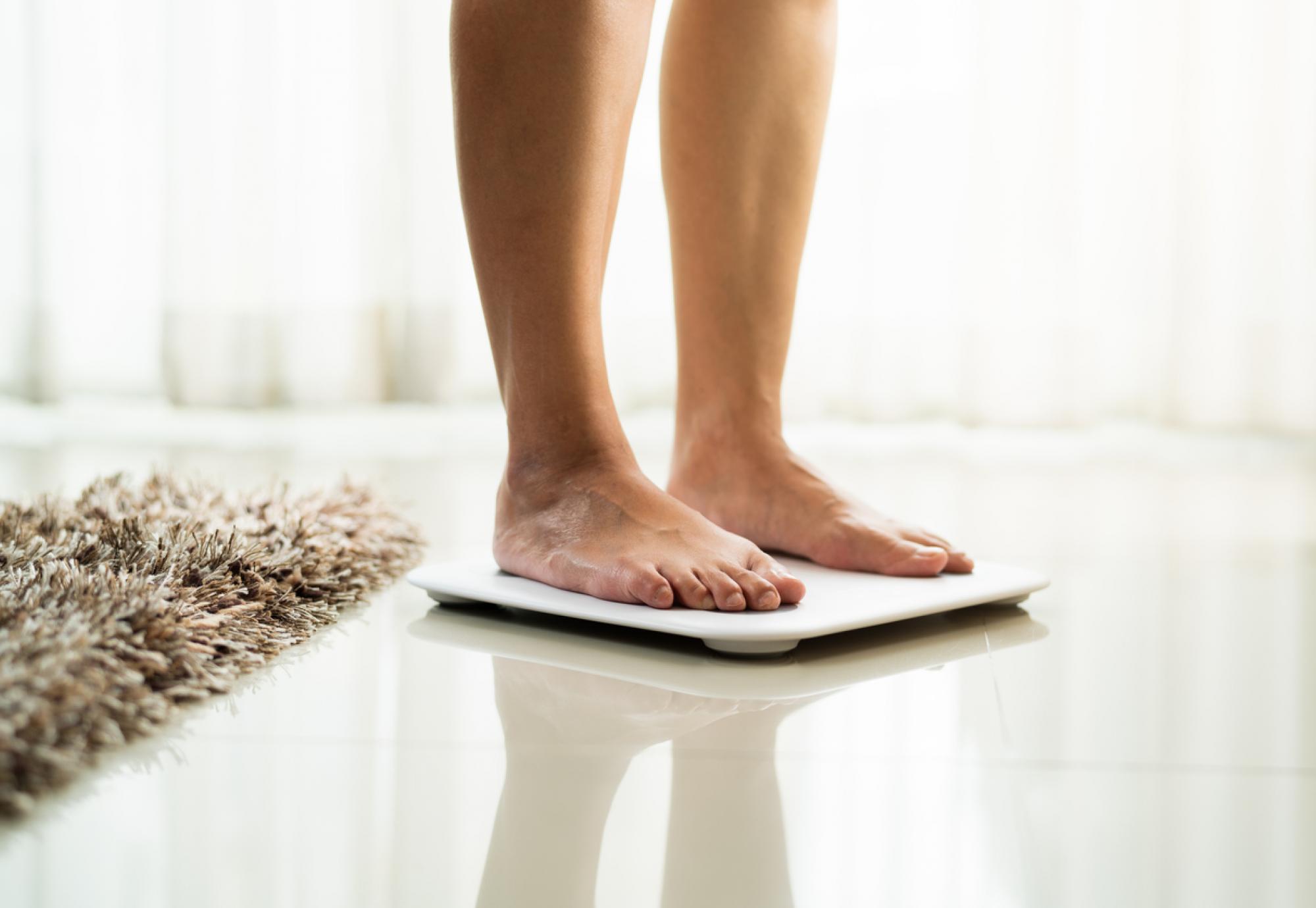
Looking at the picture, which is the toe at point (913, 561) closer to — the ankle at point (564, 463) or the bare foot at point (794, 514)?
the bare foot at point (794, 514)

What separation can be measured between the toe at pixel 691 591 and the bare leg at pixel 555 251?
4 centimetres

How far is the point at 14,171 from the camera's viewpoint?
108 inches

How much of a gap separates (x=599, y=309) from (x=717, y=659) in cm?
29

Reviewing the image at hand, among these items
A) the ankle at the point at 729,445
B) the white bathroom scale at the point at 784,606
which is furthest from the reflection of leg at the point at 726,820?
the ankle at the point at 729,445

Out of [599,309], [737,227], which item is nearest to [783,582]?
[599,309]

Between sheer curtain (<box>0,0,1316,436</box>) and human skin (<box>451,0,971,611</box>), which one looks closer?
human skin (<box>451,0,971,611</box>)

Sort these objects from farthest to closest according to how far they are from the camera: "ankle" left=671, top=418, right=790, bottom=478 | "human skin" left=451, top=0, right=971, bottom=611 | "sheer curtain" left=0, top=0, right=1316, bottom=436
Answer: "sheer curtain" left=0, top=0, right=1316, bottom=436, "ankle" left=671, top=418, right=790, bottom=478, "human skin" left=451, top=0, right=971, bottom=611

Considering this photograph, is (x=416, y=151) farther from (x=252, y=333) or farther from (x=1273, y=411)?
(x=1273, y=411)

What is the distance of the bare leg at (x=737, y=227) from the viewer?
1.08 metres

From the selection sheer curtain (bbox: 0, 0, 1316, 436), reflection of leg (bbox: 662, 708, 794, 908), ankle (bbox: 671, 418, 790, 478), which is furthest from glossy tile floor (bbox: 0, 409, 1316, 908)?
sheer curtain (bbox: 0, 0, 1316, 436)

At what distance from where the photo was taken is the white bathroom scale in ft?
2.55

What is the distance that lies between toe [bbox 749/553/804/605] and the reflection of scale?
3 cm

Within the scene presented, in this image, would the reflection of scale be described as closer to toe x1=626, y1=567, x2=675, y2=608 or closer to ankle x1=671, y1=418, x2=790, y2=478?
toe x1=626, y1=567, x2=675, y2=608

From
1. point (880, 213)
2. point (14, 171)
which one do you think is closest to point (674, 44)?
point (880, 213)
